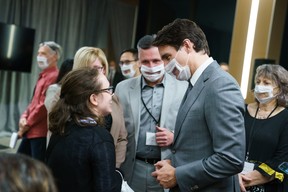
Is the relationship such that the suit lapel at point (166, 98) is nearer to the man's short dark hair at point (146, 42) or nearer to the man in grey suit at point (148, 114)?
the man in grey suit at point (148, 114)

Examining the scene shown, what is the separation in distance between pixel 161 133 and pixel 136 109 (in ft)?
0.83

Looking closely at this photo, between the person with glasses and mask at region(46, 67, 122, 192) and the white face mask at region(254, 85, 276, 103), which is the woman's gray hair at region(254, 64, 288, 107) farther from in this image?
the person with glasses and mask at region(46, 67, 122, 192)

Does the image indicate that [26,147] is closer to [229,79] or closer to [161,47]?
[161,47]

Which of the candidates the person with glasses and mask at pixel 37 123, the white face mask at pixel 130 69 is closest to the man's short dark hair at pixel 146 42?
the white face mask at pixel 130 69

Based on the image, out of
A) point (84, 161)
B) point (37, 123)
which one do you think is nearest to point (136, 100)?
point (84, 161)

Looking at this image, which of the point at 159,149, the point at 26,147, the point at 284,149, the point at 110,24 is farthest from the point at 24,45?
the point at 284,149

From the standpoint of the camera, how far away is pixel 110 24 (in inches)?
273

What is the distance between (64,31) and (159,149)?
482 cm

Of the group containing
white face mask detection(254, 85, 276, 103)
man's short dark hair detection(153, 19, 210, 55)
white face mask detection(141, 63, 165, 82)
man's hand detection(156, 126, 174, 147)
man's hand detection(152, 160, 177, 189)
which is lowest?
man's hand detection(152, 160, 177, 189)

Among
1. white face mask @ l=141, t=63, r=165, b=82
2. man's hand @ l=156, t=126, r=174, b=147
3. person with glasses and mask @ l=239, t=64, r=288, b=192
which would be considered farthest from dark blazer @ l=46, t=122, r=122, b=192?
person with glasses and mask @ l=239, t=64, r=288, b=192

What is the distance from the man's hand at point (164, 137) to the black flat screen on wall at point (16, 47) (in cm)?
403

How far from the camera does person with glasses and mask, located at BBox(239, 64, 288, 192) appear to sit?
6.63 feet

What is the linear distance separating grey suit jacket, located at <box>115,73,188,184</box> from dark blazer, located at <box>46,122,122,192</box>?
0.61m

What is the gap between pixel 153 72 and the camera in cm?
200
